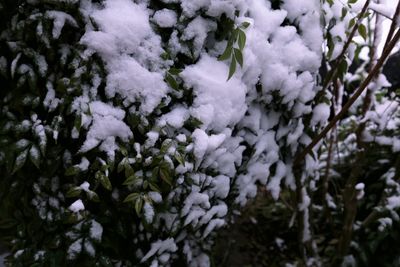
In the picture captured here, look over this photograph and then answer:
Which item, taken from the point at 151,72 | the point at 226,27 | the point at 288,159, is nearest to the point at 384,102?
the point at 288,159

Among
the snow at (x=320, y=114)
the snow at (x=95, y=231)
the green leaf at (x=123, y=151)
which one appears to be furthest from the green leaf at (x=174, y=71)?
the snow at (x=320, y=114)

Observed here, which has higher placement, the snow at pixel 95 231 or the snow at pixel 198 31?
the snow at pixel 198 31

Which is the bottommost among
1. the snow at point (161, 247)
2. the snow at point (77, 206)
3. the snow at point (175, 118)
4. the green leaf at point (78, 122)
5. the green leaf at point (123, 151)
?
the snow at point (161, 247)

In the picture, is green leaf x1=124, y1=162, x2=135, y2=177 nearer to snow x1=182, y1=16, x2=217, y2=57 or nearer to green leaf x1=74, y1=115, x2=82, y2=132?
green leaf x1=74, y1=115, x2=82, y2=132

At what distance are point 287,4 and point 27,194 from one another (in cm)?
98

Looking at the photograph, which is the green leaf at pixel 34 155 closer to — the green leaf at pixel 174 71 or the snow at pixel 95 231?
the snow at pixel 95 231

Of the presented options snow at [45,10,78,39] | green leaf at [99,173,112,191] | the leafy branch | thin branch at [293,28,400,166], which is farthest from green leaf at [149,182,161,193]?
thin branch at [293,28,400,166]

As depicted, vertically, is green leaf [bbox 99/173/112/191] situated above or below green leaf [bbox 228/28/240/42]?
below

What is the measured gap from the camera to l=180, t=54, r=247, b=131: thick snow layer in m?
1.18

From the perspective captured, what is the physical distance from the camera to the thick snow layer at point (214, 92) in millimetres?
1178

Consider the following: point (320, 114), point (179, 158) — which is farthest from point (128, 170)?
point (320, 114)

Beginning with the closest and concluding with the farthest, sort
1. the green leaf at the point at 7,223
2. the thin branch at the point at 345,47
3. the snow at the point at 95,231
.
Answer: the snow at the point at 95,231, the green leaf at the point at 7,223, the thin branch at the point at 345,47

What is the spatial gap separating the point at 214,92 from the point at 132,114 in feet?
0.78

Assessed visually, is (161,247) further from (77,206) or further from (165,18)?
(165,18)
